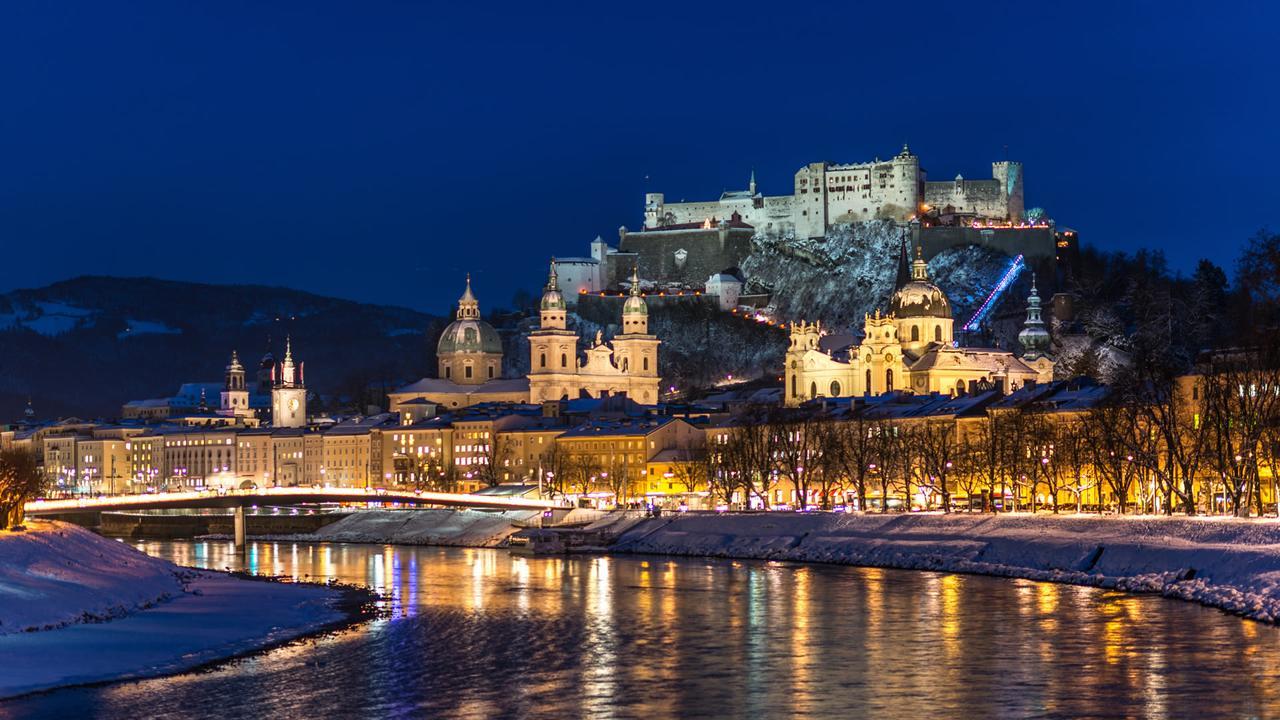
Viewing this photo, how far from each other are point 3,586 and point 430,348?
139943mm

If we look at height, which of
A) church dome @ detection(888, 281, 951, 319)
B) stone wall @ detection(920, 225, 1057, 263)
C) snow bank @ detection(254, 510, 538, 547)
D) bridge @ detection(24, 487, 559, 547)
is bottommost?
snow bank @ detection(254, 510, 538, 547)

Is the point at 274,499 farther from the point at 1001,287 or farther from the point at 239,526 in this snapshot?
the point at 1001,287

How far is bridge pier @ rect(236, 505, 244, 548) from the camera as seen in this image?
302 feet

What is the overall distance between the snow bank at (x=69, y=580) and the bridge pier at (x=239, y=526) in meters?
28.8

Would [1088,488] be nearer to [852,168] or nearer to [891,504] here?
[891,504]

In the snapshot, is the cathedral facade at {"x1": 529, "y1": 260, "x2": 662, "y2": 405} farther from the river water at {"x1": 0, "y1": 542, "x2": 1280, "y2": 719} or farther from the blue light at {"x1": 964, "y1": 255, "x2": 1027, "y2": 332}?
the river water at {"x1": 0, "y1": 542, "x2": 1280, "y2": 719}

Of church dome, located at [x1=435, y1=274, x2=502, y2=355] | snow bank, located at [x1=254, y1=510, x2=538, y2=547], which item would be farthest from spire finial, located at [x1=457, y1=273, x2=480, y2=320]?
snow bank, located at [x1=254, y1=510, x2=538, y2=547]

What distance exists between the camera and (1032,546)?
209ft

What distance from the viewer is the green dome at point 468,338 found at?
17075 centimetres

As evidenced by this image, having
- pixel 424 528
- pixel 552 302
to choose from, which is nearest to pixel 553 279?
pixel 552 302

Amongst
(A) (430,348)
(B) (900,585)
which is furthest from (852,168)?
(B) (900,585)

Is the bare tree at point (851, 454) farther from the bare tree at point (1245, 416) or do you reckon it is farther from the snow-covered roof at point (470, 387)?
the snow-covered roof at point (470, 387)

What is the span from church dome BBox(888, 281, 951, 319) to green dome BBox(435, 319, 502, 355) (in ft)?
133

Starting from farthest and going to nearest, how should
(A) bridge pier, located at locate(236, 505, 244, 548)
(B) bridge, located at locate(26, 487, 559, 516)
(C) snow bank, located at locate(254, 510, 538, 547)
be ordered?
(C) snow bank, located at locate(254, 510, 538, 547), (A) bridge pier, located at locate(236, 505, 244, 548), (B) bridge, located at locate(26, 487, 559, 516)
